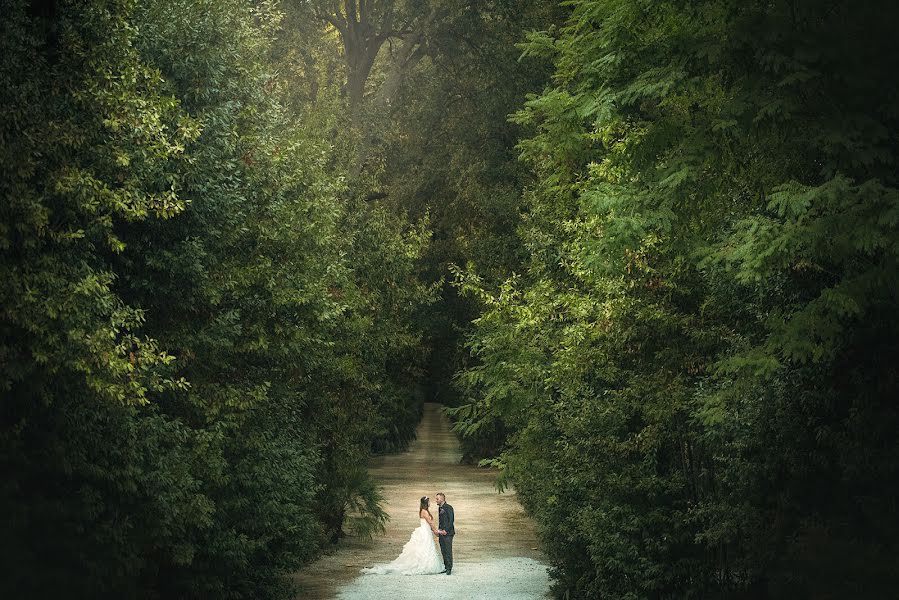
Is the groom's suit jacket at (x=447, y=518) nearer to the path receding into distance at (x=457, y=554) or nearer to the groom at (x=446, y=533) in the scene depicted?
the groom at (x=446, y=533)

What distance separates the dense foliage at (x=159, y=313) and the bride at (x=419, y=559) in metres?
1.62

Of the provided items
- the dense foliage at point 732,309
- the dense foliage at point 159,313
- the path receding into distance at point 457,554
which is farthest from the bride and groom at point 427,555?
the dense foliage at point 732,309

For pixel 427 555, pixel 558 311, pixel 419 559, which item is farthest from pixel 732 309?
pixel 419 559

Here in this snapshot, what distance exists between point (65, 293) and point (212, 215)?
245 inches

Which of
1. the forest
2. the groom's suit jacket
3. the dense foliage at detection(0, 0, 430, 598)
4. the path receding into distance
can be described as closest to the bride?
the path receding into distance

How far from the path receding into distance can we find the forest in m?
1.78

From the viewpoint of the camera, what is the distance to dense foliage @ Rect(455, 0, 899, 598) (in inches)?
509

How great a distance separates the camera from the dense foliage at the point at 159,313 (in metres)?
12.6

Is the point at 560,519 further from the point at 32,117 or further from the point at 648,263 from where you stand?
the point at 32,117

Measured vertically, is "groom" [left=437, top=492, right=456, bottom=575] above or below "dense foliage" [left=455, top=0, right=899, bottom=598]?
below

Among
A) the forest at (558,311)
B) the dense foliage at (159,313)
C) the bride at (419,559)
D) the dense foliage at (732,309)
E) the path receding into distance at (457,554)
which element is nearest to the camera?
the dense foliage at (159,313)

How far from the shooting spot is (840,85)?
1445 cm

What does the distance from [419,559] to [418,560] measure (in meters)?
0.03

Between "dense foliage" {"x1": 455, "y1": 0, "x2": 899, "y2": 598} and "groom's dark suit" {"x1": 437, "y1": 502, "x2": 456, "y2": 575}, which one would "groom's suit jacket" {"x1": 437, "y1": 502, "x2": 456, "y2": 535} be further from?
"dense foliage" {"x1": 455, "y1": 0, "x2": 899, "y2": 598}
